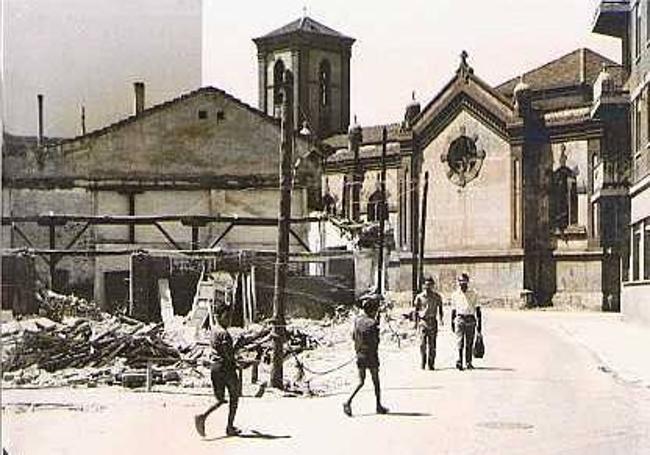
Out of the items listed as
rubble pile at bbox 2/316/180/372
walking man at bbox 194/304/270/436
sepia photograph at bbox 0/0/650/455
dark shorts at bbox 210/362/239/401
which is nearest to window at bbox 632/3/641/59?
sepia photograph at bbox 0/0/650/455

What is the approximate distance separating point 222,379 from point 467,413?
63cm

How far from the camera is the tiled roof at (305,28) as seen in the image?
2678 mm

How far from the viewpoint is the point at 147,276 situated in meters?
2.76

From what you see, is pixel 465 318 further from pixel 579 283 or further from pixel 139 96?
pixel 139 96

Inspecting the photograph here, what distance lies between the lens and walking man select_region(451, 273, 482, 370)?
2.61 meters

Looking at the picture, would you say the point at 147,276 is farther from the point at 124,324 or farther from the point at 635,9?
the point at 635,9

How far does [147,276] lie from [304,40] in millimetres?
728

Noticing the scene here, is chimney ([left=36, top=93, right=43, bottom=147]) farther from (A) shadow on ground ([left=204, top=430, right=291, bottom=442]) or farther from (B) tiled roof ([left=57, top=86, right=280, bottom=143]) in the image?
(A) shadow on ground ([left=204, top=430, right=291, bottom=442])

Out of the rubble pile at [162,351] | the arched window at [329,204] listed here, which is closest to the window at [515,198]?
the rubble pile at [162,351]

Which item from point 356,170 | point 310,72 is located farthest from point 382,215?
point 310,72

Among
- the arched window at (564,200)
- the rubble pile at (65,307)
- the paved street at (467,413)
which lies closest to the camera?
the paved street at (467,413)

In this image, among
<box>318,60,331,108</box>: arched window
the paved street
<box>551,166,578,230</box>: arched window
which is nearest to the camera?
the paved street

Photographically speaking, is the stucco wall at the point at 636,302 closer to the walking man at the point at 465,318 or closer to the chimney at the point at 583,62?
the walking man at the point at 465,318

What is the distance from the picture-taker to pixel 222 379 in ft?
8.89
